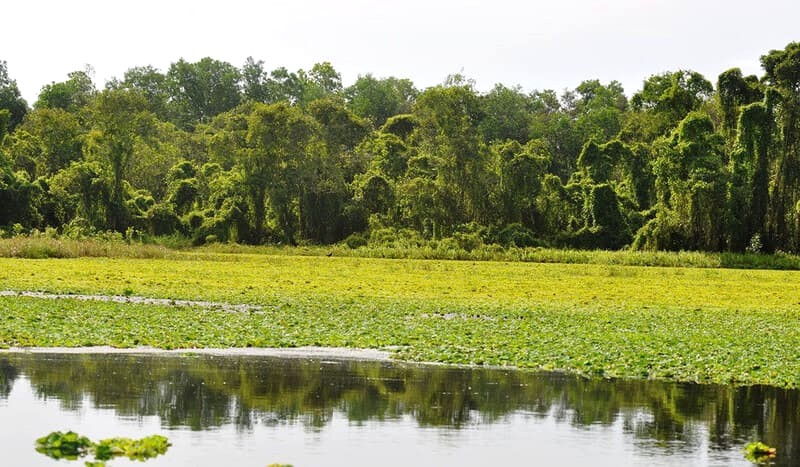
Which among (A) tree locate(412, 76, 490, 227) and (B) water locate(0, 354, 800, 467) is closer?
(B) water locate(0, 354, 800, 467)

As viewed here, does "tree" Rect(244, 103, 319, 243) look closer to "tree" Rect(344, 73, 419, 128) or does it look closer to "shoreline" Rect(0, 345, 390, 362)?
"tree" Rect(344, 73, 419, 128)

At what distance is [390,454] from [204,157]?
102m

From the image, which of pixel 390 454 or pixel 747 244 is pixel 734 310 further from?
pixel 747 244

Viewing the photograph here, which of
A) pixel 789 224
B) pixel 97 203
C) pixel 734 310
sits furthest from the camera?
pixel 97 203

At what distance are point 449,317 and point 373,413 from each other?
15290 millimetres

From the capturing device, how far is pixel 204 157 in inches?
4513

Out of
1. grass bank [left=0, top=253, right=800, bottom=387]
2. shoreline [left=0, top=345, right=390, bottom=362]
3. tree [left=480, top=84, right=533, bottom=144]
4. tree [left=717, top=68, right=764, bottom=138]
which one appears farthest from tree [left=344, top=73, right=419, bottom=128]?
shoreline [left=0, top=345, right=390, bottom=362]

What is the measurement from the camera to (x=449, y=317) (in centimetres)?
3303

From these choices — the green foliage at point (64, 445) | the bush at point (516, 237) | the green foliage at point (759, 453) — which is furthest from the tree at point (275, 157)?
the green foliage at point (759, 453)

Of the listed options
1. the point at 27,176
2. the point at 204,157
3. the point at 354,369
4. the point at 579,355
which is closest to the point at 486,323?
the point at 579,355

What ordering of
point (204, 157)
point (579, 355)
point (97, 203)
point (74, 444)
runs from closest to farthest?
point (74, 444)
point (579, 355)
point (97, 203)
point (204, 157)

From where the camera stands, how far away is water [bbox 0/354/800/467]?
15.0 metres

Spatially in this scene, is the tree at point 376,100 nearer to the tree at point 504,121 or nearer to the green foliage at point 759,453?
the tree at point 504,121

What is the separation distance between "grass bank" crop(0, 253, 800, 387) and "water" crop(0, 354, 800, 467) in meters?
2.23
